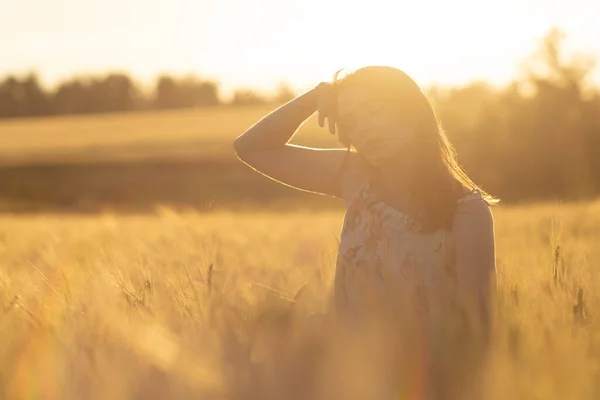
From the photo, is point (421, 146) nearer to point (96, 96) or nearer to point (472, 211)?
point (472, 211)

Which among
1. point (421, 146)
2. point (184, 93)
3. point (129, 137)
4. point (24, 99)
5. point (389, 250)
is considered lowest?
point (129, 137)

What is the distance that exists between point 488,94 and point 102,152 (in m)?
14.3

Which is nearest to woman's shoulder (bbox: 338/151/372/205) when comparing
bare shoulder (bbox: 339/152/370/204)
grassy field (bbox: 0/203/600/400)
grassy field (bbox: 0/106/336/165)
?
bare shoulder (bbox: 339/152/370/204)

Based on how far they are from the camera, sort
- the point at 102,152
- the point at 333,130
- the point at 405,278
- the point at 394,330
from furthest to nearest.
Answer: the point at 102,152, the point at 333,130, the point at 405,278, the point at 394,330

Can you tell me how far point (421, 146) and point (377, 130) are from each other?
0.46ft

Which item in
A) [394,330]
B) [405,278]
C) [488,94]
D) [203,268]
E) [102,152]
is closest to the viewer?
[394,330]

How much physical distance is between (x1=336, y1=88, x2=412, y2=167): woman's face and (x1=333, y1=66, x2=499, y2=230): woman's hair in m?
0.02

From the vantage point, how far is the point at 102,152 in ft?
90.2

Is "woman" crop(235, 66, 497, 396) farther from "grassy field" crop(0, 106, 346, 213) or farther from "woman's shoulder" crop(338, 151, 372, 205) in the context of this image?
"grassy field" crop(0, 106, 346, 213)

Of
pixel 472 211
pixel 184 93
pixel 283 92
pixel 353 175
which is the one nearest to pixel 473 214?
pixel 472 211

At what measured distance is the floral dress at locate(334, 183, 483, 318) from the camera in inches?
Result: 67.5

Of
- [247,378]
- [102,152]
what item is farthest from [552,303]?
[102,152]

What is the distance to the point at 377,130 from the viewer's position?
169 cm

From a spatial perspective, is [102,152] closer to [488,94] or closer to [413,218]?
[488,94]
